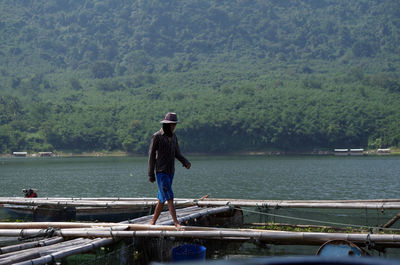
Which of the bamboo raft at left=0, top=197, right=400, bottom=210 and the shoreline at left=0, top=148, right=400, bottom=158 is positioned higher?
the bamboo raft at left=0, top=197, right=400, bottom=210

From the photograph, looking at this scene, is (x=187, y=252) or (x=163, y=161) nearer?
(x=187, y=252)

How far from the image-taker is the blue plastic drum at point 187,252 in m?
9.62

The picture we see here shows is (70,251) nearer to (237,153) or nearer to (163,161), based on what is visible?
(163,161)

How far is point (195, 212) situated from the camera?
13930 mm

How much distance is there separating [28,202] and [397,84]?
6439 inches

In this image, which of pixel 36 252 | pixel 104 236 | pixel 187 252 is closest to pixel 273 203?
pixel 187 252

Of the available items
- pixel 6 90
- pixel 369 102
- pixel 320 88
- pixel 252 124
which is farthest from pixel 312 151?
pixel 6 90

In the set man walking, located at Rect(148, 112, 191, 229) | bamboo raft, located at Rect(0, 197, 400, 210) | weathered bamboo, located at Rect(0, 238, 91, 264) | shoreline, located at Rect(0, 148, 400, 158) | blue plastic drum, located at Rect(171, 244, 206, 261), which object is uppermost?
man walking, located at Rect(148, 112, 191, 229)

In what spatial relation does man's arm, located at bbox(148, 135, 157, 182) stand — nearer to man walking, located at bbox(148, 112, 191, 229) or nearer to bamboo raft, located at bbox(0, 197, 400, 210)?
man walking, located at bbox(148, 112, 191, 229)

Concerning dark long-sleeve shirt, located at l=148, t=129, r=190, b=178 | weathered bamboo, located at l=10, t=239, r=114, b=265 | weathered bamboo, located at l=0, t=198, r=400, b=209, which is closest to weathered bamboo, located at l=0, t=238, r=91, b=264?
weathered bamboo, located at l=10, t=239, r=114, b=265

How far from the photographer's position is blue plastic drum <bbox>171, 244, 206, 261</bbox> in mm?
9625

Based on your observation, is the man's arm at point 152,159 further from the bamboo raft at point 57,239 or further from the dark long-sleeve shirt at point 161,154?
the bamboo raft at point 57,239

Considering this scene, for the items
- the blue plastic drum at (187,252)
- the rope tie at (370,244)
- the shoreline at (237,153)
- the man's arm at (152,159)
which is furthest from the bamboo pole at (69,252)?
the shoreline at (237,153)

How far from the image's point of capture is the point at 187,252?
9.66 m
